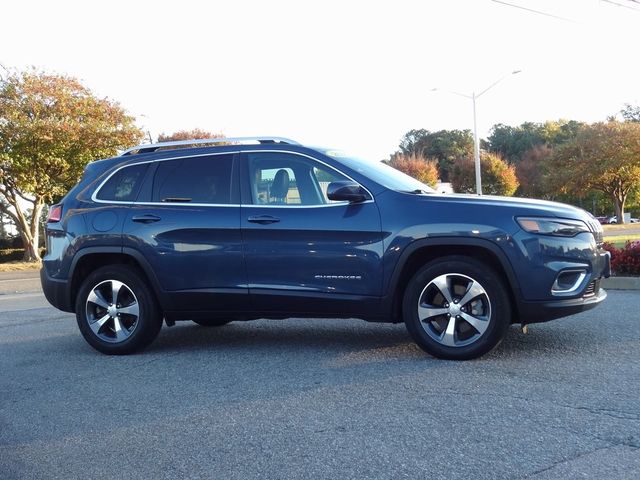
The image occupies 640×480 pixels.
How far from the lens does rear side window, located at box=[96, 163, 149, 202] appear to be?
6.58 m

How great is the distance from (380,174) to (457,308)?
4.65ft

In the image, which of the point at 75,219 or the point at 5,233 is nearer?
the point at 75,219

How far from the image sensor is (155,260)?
6.25m

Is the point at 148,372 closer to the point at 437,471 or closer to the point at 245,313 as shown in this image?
the point at 245,313

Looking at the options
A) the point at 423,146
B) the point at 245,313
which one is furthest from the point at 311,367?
the point at 423,146

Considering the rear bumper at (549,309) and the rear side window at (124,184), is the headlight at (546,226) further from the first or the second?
the rear side window at (124,184)

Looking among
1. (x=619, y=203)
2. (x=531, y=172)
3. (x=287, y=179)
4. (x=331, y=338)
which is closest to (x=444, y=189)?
(x=331, y=338)

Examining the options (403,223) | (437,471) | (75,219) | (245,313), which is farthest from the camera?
(75,219)

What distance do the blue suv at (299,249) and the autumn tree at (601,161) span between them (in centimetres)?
4244

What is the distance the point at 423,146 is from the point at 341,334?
77.3 m

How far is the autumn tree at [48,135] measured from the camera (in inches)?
1097

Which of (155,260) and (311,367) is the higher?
(155,260)

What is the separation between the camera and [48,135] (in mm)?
27672

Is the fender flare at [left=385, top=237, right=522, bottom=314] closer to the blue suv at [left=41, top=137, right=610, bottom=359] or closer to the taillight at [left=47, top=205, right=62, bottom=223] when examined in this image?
the blue suv at [left=41, top=137, right=610, bottom=359]
